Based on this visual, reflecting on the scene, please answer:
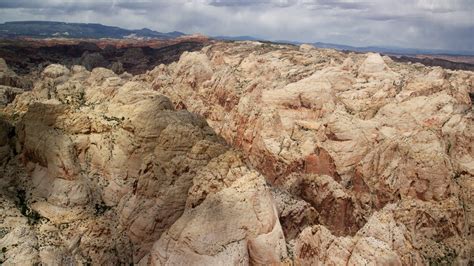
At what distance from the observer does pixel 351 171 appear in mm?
58562

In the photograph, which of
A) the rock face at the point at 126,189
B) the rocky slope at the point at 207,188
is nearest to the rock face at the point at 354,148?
the rocky slope at the point at 207,188

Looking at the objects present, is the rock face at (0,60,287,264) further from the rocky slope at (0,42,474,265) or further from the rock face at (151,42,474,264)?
the rock face at (151,42,474,264)

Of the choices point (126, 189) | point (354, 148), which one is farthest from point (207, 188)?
point (354, 148)

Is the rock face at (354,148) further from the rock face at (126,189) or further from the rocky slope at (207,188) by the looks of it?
the rock face at (126,189)

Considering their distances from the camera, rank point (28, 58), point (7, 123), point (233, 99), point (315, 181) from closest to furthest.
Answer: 1. point (7, 123)
2. point (315, 181)
3. point (233, 99)
4. point (28, 58)

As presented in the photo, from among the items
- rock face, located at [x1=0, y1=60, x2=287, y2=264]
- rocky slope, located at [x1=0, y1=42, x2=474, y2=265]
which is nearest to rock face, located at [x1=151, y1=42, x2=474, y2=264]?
rocky slope, located at [x1=0, y1=42, x2=474, y2=265]

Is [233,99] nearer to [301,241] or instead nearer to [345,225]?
[345,225]

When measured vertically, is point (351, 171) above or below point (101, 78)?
below

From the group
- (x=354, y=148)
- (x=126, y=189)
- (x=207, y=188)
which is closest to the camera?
(x=207, y=188)

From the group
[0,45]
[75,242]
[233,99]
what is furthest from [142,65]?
[75,242]

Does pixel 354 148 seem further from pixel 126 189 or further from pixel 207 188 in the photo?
pixel 126 189

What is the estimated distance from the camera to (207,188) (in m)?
33.5

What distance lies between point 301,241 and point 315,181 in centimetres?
1818

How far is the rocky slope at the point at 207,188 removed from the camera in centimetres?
3155
